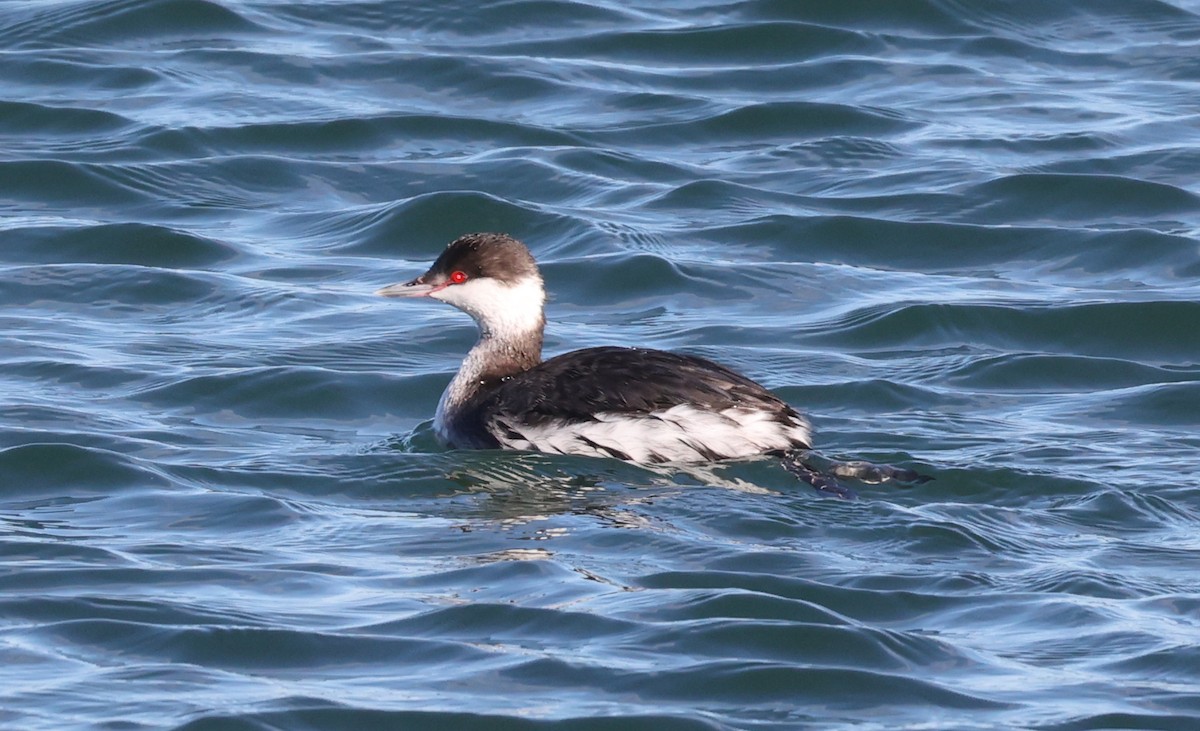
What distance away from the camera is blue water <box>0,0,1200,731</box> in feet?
22.8

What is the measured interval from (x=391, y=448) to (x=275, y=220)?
13.4ft

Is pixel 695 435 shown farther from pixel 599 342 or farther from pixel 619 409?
pixel 599 342

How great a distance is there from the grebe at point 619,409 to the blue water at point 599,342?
0.13 m

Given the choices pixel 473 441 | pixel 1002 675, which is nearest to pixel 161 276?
pixel 473 441

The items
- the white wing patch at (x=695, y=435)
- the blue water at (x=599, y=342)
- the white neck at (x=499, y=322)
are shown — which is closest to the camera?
the blue water at (x=599, y=342)

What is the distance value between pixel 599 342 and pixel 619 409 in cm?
246

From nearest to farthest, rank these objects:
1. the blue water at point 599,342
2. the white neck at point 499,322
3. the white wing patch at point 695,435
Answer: the blue water at point 599,342
the white wing patch at point 695,435
the white neck at point 499,322

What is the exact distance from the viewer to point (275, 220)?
43.9 feet

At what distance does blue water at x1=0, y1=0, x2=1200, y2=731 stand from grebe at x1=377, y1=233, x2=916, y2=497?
0.13 m

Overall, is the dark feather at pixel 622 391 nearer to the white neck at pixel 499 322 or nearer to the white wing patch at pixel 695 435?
the white wing patch at pixel 695 435

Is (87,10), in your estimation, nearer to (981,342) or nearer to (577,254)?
(577,254)

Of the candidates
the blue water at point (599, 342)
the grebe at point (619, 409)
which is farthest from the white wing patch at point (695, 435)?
the blue water at point (599, 342)

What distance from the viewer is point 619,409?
9.01m

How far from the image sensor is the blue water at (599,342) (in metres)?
6.94
